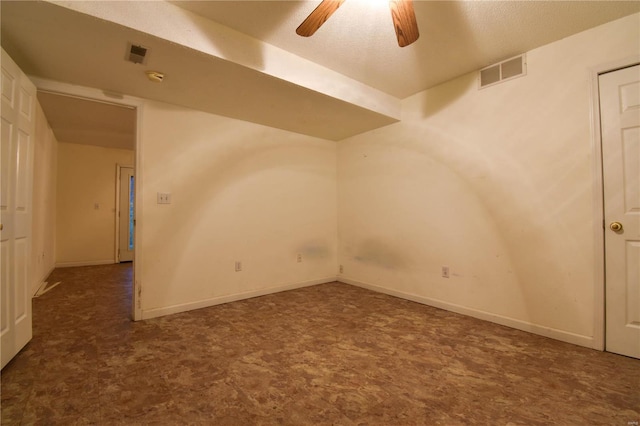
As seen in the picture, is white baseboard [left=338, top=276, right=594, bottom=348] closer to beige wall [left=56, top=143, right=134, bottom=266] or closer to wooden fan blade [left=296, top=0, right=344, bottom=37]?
wooden fan blade [left=296, top=0, right=344, bottom=37]

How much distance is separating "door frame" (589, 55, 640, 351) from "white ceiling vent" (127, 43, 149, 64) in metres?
3.31

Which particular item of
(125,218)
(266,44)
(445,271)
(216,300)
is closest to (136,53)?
(266,44)

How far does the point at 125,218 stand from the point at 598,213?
7.23 meters

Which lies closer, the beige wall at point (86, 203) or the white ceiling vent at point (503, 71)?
the white ceiling vent at point (503, 71)

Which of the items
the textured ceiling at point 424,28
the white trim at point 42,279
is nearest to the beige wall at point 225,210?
the textured ceiling at point 424,28

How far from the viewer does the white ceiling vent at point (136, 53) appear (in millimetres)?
1832

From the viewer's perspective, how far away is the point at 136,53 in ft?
6.21

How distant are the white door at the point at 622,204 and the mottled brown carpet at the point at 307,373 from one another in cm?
24

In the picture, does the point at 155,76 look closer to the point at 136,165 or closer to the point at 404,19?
the point at 136,165

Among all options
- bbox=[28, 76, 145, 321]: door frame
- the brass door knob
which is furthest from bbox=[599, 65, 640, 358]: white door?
bbox=[28, 76, 145, 321]: door frame

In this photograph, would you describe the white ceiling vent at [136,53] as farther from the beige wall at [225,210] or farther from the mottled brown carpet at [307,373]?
the mottled brown carpet at [307,373]

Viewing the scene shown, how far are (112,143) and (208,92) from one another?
12.3 feet

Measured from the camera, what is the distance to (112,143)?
4965 millimetres

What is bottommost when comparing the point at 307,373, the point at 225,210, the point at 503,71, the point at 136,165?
the point at 307,373
